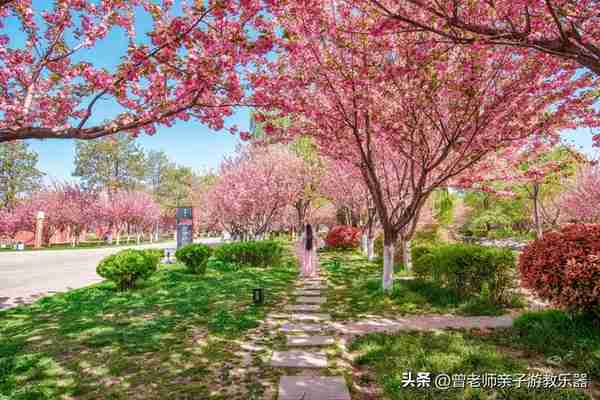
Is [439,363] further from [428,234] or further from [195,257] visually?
[428,234]

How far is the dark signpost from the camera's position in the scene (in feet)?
63.1

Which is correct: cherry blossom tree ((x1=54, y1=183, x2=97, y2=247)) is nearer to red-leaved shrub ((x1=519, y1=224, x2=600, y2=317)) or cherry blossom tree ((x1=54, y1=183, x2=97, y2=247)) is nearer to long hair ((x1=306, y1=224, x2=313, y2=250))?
long hair ((x1=306, y1=224, x2=313, y2=250))

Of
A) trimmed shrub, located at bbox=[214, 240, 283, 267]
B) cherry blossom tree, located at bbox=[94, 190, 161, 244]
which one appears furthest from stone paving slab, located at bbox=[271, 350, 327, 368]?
cherry blossom tree, located at bbox=[94, 190, 161, 244]

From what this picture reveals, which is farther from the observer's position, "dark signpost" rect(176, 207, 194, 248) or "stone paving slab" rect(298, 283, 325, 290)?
"dark signpost" rect(176, 207, 194, 248)

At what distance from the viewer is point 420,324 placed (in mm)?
5645

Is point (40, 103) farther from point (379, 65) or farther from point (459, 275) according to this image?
point (459, 275)

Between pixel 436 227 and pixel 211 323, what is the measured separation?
15000mm

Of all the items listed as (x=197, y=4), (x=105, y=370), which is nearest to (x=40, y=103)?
(x=197, y=4)

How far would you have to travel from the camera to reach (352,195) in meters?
19.8

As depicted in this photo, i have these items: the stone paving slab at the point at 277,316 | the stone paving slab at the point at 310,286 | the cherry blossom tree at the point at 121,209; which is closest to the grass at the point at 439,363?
the stone paving slab at the point at 277,316

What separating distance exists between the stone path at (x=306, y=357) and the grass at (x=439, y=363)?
0.49m

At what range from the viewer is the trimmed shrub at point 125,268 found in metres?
9.28

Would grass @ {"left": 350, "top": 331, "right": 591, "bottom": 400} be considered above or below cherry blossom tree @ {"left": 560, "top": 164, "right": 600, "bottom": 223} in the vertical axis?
below

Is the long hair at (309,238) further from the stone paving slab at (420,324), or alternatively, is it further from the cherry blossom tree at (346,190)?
the stone paving slab at (420,324)
